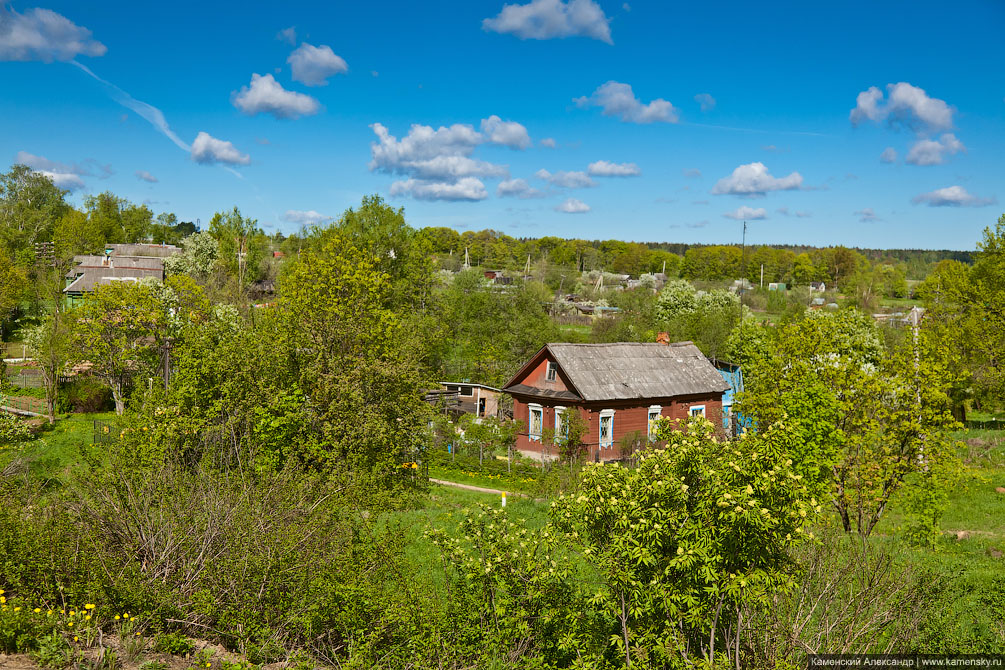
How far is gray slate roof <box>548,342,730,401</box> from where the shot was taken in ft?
100.0

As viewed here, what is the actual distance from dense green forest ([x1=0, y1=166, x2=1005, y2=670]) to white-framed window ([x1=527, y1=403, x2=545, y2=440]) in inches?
70.0

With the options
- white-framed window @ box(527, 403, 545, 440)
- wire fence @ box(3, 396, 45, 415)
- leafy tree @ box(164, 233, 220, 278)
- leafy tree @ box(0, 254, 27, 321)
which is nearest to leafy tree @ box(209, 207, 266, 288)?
leafy tree @ box(164, 233, 220, 278)

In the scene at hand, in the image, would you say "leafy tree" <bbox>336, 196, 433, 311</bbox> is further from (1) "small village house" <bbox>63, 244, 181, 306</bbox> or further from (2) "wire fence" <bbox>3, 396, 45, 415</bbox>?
(1) "small village house" <bbox>63, 244, 181, 306</bbox>

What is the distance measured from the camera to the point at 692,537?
6828 mm

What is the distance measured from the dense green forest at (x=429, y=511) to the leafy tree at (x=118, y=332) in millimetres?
128

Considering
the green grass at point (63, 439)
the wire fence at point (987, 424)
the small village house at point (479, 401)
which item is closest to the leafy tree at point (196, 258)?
the green grass at point (63, 439)

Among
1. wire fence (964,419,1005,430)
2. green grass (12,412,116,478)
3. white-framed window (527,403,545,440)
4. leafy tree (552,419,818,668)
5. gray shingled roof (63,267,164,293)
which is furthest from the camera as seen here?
gray shingled roof (63,267,164,293)

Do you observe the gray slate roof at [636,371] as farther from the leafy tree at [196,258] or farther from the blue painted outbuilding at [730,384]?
the leafy tree at [196,258]

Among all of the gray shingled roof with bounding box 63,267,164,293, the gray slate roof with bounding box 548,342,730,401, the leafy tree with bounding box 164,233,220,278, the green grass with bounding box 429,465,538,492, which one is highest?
the leafy tree with bounding box 164,233,220,278

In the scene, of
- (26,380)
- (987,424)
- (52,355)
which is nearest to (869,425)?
(987,424)

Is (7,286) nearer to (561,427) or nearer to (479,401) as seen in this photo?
(479,401)

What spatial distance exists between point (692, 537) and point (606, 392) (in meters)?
23.6

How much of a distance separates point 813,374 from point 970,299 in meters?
25.4

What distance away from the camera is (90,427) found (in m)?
28.5
